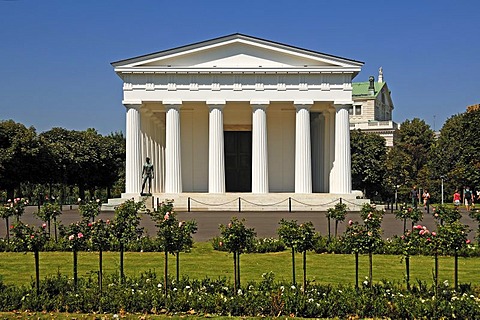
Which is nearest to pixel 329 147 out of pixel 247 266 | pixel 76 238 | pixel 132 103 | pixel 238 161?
pixel 238 161

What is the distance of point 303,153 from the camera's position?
57.6m

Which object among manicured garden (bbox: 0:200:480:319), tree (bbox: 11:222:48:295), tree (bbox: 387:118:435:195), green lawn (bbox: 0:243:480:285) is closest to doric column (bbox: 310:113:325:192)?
tree (bbox: 387:118:435:195)

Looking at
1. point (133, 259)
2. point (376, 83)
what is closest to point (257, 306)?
point (133, 259)

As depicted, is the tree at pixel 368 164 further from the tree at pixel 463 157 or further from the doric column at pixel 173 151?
the doric column at pixel 173 151

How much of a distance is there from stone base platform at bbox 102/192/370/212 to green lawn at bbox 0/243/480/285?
88.8 ft

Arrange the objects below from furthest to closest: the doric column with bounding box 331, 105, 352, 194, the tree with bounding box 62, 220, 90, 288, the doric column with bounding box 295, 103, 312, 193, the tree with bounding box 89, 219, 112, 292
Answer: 1. the doric column with bounding box 331, 105, 352, 194
2. the doric column with bounding box 295, 103, 312, 193
3. the tree with bounding box 89, 219, 112, 292
4. the tree with bounding box 62, 220, 90, 288

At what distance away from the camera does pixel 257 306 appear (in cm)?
1492

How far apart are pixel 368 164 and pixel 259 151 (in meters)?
33.7

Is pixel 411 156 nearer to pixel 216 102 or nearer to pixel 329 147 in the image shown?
pixel 329 147

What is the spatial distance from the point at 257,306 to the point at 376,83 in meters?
151

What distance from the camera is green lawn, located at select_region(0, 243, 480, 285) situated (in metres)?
19.4

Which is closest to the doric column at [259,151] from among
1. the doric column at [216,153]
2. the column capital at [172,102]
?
the doric column at [216,153]

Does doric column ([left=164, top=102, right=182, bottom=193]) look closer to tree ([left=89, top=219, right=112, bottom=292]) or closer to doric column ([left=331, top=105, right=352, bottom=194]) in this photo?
doric column ([left=331, top=105, right=352, bottom=194])

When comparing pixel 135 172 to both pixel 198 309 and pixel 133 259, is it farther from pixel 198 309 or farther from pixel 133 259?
pixel 198 309
